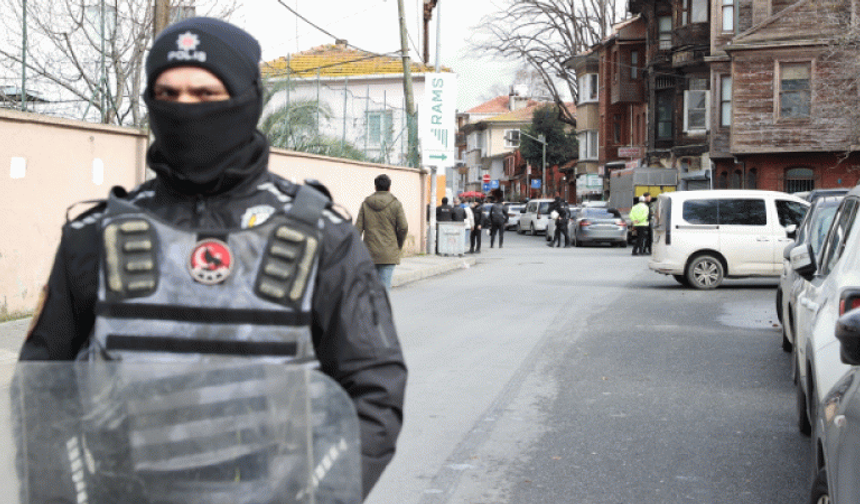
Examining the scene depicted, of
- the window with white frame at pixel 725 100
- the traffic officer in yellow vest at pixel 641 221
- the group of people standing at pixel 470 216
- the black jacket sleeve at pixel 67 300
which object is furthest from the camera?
the window with white frame at pixel 725 100

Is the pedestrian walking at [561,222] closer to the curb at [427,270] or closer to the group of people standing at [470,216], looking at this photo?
the group of people standing at [470,216]

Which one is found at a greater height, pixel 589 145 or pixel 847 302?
pixel 589 145

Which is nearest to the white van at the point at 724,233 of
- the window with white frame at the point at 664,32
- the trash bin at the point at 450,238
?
the trash bin at the point at 450,238

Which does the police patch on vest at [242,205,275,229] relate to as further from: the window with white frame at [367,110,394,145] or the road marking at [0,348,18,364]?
the window with white frame at [367,110,394,145]

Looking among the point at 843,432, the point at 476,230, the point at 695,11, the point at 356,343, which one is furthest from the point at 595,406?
the point at 695,11

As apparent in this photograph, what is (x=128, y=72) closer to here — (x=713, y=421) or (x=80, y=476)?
(x=713, y=421)

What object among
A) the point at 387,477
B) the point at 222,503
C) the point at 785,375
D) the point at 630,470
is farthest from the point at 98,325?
the point at 785,375

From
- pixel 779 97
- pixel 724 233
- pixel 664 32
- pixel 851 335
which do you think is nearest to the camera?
pixel 851 335

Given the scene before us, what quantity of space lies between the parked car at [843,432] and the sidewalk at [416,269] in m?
8.93

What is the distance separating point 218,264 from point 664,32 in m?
49.4

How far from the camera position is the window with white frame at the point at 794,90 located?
37.0m

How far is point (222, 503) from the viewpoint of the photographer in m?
1.88

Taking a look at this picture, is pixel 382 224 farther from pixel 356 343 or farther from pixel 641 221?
pixel 641 221

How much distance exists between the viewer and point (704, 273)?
1897 centimetres
